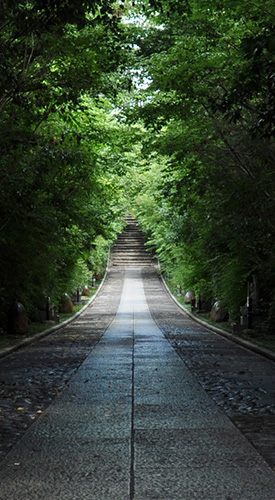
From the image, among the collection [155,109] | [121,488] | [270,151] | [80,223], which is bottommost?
[121,488]

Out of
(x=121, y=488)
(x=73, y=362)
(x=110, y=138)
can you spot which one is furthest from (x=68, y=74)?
(x=121, y=488)

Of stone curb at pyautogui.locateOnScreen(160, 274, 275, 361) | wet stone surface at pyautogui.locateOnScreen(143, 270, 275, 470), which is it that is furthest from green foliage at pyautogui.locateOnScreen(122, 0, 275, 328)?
wet stone surface at pyautogui.locateOnScreen(143, 270, 275, 470)

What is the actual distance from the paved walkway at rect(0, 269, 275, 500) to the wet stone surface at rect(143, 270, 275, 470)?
21 centimetres

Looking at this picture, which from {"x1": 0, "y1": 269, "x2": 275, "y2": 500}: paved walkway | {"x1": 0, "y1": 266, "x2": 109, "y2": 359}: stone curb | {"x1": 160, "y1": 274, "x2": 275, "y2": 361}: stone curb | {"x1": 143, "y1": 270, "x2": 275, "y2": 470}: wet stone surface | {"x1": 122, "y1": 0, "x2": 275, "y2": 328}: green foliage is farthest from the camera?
{"x1": 0, "y1": 266, "x2": 109, "y2": 359}: stone curb

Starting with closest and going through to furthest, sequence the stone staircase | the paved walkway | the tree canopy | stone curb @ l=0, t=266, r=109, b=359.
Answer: the paved walkway, the tree canopy, stone curb @ l=0, t=266, r=109, b=359, the stone staircase

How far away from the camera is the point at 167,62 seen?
14742mm

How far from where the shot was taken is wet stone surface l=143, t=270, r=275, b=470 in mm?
6816

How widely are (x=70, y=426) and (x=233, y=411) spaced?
214 centimetres

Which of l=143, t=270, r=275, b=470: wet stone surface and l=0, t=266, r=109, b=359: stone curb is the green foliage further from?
l=0, t=266, r=109, b=359: stone curb

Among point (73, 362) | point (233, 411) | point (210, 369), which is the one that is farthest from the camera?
point (73, 362)

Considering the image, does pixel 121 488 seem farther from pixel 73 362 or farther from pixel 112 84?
pixel 112 84

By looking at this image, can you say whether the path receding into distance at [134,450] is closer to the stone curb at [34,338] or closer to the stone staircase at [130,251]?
the stone curb at [34,338]

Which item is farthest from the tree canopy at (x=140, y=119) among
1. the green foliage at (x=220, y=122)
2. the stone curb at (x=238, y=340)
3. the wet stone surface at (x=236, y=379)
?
the wet stone surface at (x=236, y=379)

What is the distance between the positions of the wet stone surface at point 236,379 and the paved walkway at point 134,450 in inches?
8.2
